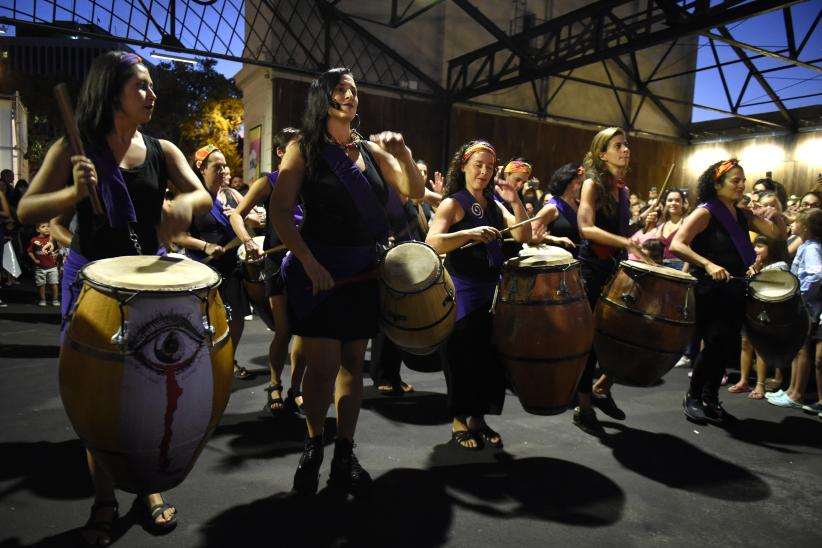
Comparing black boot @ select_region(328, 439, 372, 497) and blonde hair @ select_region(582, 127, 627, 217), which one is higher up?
blonde hair @ select_region(582, 127, 627, 217)

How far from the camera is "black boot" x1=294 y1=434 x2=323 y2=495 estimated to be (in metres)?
2.63

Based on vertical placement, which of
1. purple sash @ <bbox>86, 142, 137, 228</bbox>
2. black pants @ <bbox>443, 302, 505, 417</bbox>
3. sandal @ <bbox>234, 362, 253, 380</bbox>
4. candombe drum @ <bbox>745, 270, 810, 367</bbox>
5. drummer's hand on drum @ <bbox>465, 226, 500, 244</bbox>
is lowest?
sandal @ <bbox>234, 362, 253, 380</bbox>

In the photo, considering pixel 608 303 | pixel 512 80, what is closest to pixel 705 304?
pixel 608 303

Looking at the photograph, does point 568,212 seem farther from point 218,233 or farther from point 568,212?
point 218,233

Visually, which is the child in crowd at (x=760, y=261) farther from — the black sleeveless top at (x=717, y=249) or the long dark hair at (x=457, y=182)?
the long dark hair at (x=457, y=182)

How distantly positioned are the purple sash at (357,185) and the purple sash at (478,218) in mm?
790

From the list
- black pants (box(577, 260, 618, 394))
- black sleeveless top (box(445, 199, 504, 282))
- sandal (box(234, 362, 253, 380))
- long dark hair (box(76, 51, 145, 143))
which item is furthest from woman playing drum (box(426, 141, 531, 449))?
sandal (box(234, 362, 253, 380))

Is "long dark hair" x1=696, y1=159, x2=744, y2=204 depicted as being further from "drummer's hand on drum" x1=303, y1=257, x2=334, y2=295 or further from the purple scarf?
"drummer's hand on drum" x1=303, y1=257, x2=334, y2=295

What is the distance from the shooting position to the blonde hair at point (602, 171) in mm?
3604

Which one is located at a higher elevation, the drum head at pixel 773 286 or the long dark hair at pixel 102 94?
the long dark hair at pixel 102 94

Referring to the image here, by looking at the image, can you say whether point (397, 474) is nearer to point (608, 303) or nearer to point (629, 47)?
point (608, 303)

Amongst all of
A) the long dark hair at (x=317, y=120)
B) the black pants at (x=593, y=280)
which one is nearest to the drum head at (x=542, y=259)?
the black pants at (x=593, y=280)

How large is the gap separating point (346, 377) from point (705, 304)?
2637 mm

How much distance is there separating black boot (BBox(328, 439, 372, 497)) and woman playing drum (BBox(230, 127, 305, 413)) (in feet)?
Result: 3.34
